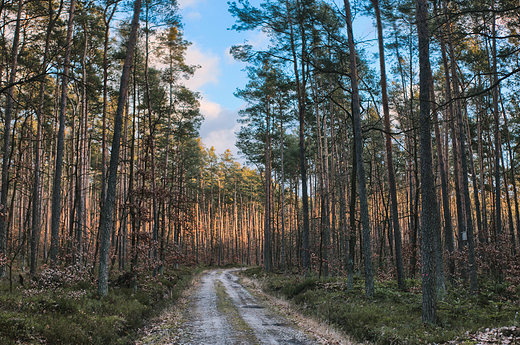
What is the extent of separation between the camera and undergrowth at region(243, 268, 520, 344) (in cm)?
646

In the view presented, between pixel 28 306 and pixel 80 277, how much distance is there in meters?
2.99

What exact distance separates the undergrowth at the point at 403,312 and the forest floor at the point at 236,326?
63 centimetres

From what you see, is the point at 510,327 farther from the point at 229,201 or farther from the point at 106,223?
the point at 229,201

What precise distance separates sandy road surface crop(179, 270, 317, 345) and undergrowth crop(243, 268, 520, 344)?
4.38 ft

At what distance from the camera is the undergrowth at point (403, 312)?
6461 millimetres

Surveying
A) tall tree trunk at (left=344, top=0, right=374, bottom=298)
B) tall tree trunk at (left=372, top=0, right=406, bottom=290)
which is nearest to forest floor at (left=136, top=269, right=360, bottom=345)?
tall tree trunk at (left=344, top=0, right=374, bottom=298)

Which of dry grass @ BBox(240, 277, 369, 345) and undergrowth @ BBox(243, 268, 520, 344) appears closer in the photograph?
undergrowth @ BBox(243, 268, 520, 344)

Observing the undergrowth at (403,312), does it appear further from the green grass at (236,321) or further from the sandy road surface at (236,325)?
the green grass at (236,321)

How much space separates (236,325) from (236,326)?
0.12 meters

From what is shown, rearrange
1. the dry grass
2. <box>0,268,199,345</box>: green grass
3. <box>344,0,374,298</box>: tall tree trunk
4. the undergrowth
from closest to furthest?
<box>0,268,199,345</box>: green grass
the undergrowth
the dry grass
<box>344,0,374,298</box>: tall tree trunk

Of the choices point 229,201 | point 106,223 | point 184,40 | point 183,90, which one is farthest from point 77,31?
point 229,201

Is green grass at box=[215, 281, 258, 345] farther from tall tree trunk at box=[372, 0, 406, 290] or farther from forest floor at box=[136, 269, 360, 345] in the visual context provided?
tall tree trunk at box=[372, 0, 406, 290]

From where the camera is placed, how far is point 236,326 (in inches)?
325

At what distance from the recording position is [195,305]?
12.0m
